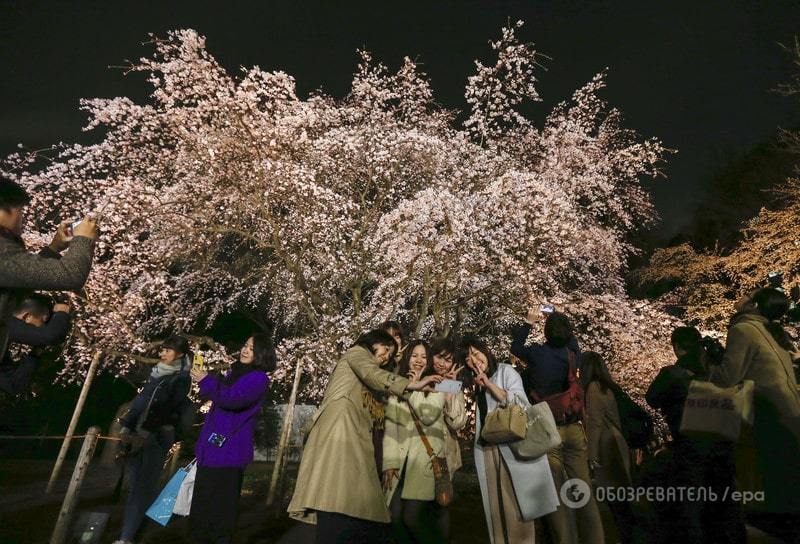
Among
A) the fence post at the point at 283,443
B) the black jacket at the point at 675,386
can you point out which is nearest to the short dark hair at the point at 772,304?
the black jacket at the point at 675,386

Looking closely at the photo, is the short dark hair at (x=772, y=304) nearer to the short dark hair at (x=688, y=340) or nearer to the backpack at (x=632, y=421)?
the short dark hair at (x=688, y=340)

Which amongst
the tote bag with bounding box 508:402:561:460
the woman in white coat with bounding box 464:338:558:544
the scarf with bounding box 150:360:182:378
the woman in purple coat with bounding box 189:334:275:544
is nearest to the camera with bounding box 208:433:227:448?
the woman in purple coat with bounding box 189:334:275:544

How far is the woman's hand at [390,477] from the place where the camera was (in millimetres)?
4180

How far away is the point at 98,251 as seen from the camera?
38.3 feet

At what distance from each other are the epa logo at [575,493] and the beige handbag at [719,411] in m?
1.43

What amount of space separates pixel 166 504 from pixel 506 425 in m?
3.00

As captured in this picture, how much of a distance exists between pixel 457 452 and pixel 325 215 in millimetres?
7490

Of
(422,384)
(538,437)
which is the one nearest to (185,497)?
(422,384)

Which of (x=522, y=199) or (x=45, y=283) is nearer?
(x=45, y=283)

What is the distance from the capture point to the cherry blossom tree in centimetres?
1127

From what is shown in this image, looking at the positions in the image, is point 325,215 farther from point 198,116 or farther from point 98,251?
point 98,251

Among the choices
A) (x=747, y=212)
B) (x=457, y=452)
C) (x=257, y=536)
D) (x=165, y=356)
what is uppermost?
(x=747, y=212)

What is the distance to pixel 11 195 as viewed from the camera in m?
2.70

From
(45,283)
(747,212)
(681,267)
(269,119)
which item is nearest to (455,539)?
(45,283)
